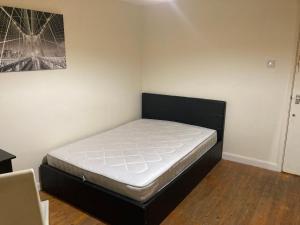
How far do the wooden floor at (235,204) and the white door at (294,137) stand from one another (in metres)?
0.14

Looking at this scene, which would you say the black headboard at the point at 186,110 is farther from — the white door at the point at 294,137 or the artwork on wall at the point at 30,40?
the artwork on wall at the point at 30,40

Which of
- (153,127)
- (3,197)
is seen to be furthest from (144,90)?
(3,197)

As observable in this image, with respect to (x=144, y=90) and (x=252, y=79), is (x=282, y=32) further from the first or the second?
(x=144, y=90)

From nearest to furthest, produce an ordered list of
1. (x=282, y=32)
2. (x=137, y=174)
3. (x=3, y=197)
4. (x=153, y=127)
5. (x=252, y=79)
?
(x=3, y=197) → (x=137, y=174) → (x=282, y=32) → (x=252, y=79) → (x=153, y=127)

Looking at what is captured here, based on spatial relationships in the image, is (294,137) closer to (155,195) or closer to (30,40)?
(155,195)

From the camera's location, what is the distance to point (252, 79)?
3354mm

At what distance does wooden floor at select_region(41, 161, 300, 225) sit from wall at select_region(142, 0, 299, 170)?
459 mm

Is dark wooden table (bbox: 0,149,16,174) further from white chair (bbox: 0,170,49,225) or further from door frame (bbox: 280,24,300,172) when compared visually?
door frame (bbox: 280,24,300,172)

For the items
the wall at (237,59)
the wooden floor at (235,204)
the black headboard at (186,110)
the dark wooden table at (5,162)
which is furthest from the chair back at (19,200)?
the wall at (237,59)

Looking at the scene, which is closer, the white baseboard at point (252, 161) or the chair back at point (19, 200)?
the chair back at point (19, 200)

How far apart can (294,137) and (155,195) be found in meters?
2.11

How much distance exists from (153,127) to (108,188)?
5.18 ft

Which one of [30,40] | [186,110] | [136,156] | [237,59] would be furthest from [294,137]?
[30,40]

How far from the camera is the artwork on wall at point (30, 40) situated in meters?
2.38
